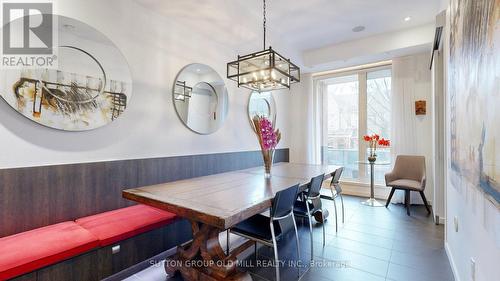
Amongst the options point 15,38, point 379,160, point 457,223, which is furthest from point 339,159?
point 15,38

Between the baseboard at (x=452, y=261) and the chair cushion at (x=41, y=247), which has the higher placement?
the chair cushion at (x=41, y=247)

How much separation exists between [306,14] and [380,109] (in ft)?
8.44

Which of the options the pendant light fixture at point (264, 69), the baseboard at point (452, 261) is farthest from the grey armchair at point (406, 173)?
the pendant light fixture at point (264, 69)

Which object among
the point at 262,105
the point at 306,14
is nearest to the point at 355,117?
the point at 262,105

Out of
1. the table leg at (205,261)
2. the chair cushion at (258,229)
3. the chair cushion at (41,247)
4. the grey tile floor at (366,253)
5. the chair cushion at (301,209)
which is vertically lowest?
the grey tile floor at (366,253)

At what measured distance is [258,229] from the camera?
6.56 ft

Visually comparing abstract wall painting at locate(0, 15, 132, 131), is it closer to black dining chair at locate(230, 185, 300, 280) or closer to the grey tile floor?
the grey tile floor

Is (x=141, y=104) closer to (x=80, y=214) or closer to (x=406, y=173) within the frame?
(x=80, y=214)

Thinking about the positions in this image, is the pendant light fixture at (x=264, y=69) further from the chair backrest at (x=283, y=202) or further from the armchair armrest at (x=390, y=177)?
the armchair armrest at (x=390, y=177)

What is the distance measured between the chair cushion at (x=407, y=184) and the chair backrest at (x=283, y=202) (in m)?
2.59

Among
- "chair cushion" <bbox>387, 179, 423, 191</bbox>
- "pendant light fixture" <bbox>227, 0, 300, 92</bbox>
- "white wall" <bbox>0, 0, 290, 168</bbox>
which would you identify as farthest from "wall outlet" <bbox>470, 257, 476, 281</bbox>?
"white wall" <bbox>0, 0, 290, 168</bbox>

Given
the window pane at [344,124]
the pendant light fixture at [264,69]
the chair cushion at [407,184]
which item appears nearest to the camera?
the pendant light fixture at [264,69]

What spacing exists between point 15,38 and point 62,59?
305mm

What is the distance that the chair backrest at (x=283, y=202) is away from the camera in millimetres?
1784
